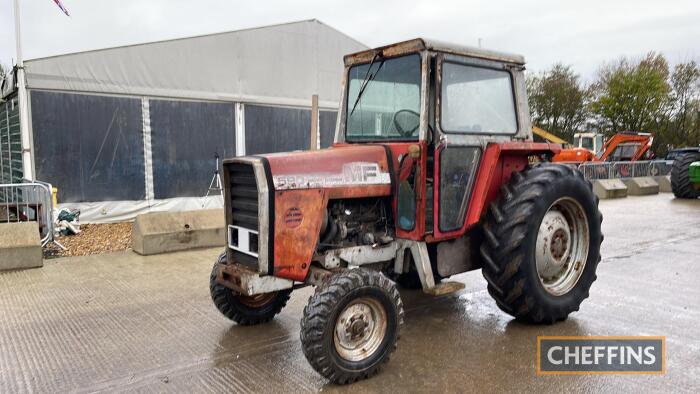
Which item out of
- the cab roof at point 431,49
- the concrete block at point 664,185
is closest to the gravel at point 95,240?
the cab roof at point 431,49

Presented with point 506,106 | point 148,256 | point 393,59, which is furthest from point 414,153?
point 148,256

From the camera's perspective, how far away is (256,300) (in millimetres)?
4270

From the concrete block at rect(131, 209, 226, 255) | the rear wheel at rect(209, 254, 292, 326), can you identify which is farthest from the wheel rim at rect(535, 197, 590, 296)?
the concrete block at rect(131, 209, 226, 255)

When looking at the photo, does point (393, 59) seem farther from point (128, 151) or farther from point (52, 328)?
point (128, 151)

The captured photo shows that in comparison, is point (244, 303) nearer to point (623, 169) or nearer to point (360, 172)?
point (360, 172)

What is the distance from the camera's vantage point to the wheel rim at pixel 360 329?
3.28m

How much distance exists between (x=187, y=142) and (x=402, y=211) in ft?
24.0

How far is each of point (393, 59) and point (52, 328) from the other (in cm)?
357

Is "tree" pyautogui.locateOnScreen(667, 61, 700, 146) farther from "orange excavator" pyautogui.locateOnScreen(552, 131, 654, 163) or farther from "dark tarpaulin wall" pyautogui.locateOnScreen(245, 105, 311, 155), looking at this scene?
"dark tarpaulin wall" pyautogui.locateOnScreen(245, 105, 311, 155)

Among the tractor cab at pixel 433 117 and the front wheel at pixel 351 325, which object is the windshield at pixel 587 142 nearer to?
the tractor cab at pixel 433 117

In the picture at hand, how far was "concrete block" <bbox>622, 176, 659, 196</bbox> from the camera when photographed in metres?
16.3

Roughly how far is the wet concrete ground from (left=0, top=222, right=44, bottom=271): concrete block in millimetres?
201

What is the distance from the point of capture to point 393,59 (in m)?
4.13

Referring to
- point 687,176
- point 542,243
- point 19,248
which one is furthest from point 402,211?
point 687,176
